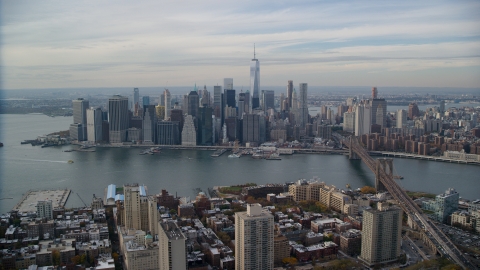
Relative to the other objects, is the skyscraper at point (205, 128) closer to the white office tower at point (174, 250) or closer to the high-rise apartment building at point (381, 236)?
the high-rise apartment building at point (381, 236)

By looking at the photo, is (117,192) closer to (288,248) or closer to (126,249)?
(126,249)

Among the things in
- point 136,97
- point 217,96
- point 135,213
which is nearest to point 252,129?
point 217,96

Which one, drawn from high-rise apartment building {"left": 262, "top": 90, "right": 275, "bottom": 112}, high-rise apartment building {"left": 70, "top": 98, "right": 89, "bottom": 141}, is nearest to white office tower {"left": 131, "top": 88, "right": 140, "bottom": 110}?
high-rise apartment building {"left": 70, "top": 98, "right": 89, "bottom": 141}

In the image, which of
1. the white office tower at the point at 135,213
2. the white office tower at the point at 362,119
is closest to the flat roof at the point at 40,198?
the white office tower at the point at 135,213

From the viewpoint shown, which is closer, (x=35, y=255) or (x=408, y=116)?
(x=35, y=255)

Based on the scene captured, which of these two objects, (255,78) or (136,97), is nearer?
(136,97)

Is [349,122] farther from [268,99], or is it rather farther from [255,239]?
[255,239]

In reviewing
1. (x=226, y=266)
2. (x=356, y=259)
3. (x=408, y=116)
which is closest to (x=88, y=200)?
(x=226, y=266)
